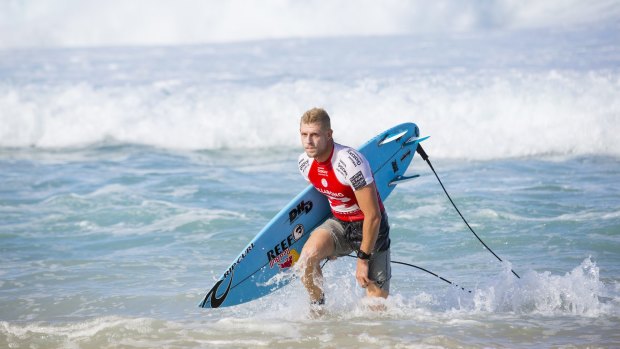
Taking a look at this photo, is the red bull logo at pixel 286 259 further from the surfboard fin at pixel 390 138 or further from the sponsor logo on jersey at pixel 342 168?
the surfboard fin at pixel 390 138

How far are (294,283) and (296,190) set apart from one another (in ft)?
13.3

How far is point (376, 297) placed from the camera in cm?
556

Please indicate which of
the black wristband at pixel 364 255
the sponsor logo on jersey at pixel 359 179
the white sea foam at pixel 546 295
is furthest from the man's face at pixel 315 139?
the white sea foam at pixel 546 295

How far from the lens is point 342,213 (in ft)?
17.6

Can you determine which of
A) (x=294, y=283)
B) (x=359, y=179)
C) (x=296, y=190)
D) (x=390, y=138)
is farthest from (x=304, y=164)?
(x=296, y=190)

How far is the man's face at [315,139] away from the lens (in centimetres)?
500

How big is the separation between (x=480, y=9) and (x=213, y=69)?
1196 cm

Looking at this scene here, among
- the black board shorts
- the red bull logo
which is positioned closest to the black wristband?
the black board shorts

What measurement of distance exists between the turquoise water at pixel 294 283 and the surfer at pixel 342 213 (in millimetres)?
360

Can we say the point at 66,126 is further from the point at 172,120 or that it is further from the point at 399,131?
the point at 399,131

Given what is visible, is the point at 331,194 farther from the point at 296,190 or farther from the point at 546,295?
the point at 296,190

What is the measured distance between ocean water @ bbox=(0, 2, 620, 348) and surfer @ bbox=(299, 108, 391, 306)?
1.19ft

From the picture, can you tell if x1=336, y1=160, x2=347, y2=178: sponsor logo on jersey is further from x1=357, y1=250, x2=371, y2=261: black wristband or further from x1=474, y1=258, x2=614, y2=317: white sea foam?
x1=474, y1=258, x2=614, y2=317: white sea foam

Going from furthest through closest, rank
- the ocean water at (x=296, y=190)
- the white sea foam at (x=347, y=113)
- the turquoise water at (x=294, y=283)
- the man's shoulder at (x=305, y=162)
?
the white sea foam at (x=347, y=113), the ocean water at (x=296, y=190), the turquoise water at (x=294, y=283), the man's shoulder at (x=305, y=162)
